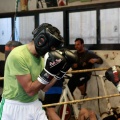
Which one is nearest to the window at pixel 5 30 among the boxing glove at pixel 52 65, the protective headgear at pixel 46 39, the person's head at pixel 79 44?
the person's head at pixel 79 44

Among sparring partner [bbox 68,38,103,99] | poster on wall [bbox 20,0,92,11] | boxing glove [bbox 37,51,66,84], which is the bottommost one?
sparring partner [bbox 68,38,103,99]

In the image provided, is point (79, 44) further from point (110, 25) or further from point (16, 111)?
point (16, 111)

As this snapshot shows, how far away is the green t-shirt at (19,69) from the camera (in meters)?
1.92

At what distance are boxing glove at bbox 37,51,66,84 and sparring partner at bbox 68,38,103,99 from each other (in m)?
3.22

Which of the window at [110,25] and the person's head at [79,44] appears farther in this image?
the person's head at [79,44]

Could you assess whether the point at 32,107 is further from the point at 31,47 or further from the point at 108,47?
the point at 108,47

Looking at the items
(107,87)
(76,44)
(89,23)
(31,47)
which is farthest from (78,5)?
(31,47)

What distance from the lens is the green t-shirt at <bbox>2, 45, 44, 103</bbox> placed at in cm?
192

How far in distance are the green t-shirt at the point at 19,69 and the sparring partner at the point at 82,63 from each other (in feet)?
9.98

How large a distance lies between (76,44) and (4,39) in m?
2.25

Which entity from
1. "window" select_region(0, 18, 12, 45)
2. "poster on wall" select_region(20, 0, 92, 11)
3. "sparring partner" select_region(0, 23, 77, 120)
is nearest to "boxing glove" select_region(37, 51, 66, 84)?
"sparring partner" select_region(0, 23, 77, 120)

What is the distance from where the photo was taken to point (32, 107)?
2.06 m

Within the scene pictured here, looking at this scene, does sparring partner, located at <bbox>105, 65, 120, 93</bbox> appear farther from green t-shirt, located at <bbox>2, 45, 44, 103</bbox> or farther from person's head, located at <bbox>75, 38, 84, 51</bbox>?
person's head, located at <bbox>75, 38, 84, 51</bbox>

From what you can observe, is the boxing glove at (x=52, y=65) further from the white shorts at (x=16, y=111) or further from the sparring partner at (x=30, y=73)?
the white shorts at (x=16, y=111)
